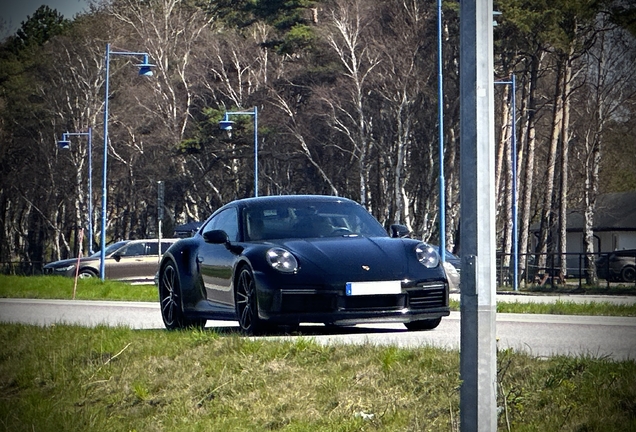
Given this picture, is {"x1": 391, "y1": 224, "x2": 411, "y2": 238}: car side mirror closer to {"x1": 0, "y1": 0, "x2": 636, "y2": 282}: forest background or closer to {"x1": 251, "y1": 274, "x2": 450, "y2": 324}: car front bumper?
{"x1": 251, "y1": 274, "x2": 450, "y2": 324}: car front bumper

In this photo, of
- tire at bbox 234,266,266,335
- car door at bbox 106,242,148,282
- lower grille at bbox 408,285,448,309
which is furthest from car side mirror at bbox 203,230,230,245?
car door at bbox 106,242,148,282

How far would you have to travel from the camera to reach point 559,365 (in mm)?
8445

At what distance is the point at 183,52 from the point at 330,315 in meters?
53.9

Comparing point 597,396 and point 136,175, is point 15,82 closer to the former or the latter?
point 136,175

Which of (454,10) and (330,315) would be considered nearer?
(330,315)

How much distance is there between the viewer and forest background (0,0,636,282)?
51.0 metres

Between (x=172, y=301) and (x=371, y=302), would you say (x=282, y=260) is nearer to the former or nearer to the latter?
(x=371, y=302)

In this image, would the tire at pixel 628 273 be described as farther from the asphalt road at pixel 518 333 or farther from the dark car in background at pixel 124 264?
the asphalt road at pixel 518 333

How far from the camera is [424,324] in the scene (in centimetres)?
1310

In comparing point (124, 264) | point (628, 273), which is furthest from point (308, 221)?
point (628, 273)

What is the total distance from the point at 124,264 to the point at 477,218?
4012 cm

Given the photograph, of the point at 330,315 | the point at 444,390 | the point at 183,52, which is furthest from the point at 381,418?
the point at 183,52

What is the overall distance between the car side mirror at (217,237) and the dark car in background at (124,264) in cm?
3103

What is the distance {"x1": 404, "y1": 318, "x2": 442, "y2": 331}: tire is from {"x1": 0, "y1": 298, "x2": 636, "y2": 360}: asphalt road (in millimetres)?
88
